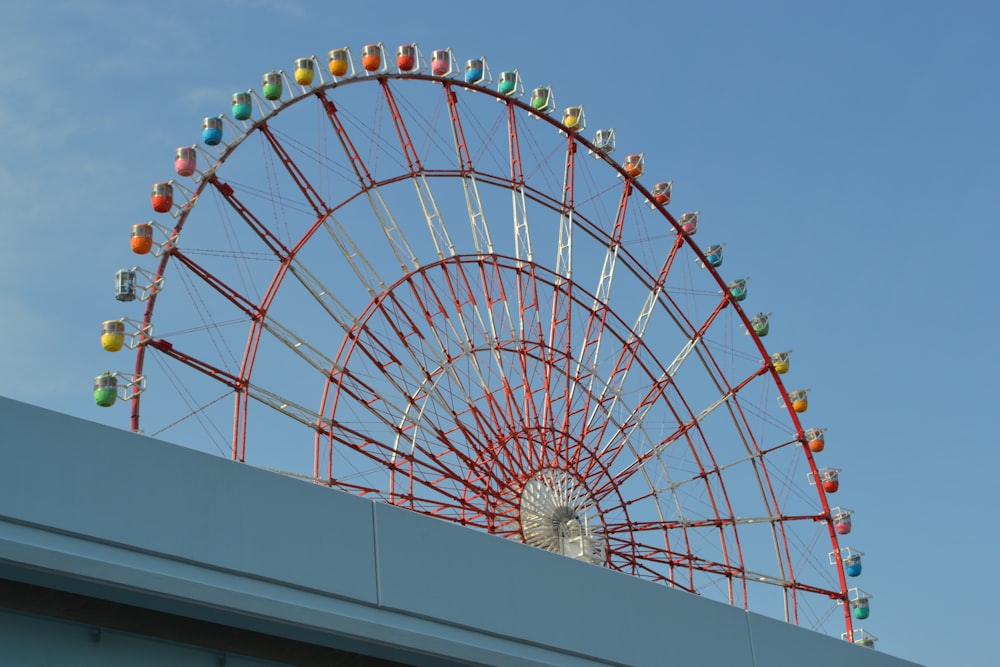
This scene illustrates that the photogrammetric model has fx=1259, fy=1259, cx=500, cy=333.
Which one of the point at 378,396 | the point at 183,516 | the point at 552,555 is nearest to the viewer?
the point at 183,516

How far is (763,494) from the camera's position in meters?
26.0

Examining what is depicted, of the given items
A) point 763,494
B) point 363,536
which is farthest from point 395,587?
point 763,494

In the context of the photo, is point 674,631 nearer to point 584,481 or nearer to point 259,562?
point 259,562

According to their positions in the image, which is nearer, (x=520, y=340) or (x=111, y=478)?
(x=111, y=478)

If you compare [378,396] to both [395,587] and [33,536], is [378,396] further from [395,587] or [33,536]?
[33,536]

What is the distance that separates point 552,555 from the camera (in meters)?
11.9

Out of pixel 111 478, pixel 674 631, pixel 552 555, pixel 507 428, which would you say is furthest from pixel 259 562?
pixel 507 428

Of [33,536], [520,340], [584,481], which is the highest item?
[520,340]

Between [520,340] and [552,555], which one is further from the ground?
[520,340]

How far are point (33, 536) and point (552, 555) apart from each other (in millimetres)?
5175

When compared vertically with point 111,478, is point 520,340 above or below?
above

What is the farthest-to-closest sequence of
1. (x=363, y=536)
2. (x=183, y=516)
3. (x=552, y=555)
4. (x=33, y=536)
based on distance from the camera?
1. (x=552, y=555)
2. (x=363, y=536)
3. (x=183, y=516)
4. (x=33, y=536)

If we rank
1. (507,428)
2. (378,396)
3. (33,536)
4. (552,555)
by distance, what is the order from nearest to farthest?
(33,536) → (552,555) → (378,396) → (507,428)

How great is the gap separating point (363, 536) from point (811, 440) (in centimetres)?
1799
